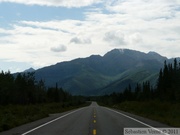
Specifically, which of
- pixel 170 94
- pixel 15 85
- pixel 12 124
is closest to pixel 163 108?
pixel 12 124

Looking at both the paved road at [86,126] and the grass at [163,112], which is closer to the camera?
the paved road at [86,126]

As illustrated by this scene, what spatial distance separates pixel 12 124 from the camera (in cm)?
2228

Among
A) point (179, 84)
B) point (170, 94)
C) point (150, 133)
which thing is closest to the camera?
point (150, 133)

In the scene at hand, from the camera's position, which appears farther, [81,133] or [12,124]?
[12,124]

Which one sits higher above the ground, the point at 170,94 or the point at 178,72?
the point at 178,72

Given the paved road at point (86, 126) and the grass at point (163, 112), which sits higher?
the grass at point (163, 112)

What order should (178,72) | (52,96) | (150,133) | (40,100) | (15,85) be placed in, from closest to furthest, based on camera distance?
(150,133), (178,72), (15,85), (40,100), (52,96)

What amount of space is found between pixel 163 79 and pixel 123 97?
4022cm

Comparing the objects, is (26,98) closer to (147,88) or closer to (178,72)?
(147,88)

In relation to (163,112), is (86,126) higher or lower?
lower

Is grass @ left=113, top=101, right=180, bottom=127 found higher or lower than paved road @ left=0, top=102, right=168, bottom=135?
higher

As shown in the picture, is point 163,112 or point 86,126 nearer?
point 86,126

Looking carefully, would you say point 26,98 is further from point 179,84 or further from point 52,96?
point 179,84

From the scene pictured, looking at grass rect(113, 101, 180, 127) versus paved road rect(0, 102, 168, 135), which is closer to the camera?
paved road rect(0, 102, 168, 135)
